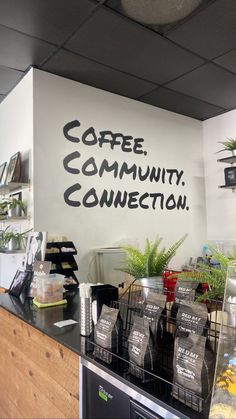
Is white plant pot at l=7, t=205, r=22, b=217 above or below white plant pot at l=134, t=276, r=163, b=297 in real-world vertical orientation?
above

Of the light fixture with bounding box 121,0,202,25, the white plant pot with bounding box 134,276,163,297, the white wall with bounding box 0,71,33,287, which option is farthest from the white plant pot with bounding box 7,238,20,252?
the light fixture with bounding box 121,0,202,25

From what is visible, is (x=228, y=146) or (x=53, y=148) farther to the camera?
(x=228, y=146)

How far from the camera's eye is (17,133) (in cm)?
310

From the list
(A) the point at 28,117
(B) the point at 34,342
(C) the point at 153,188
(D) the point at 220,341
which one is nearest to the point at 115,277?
(C) the point at 153,188

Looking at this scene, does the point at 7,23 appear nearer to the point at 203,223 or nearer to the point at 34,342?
the point at 34,342

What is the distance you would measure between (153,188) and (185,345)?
2.86m

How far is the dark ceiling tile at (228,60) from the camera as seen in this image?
264 centimetres

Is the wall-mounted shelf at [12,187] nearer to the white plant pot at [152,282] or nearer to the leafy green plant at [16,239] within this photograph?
the leafy green plant at [16,239]

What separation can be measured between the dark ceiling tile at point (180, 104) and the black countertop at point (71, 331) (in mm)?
2306

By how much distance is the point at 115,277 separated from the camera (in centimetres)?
300

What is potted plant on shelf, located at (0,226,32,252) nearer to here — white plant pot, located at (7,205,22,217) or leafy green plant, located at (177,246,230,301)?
white plant pot, located at (7,205,22,217)

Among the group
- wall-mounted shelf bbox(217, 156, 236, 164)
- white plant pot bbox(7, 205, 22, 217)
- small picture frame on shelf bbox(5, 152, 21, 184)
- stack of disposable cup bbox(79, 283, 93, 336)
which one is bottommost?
stack of disposable cup bbox(79, 283, 93, 336)

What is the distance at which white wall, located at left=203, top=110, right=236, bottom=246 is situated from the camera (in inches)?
152

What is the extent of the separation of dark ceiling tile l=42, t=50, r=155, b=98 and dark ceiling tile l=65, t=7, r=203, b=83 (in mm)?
98
